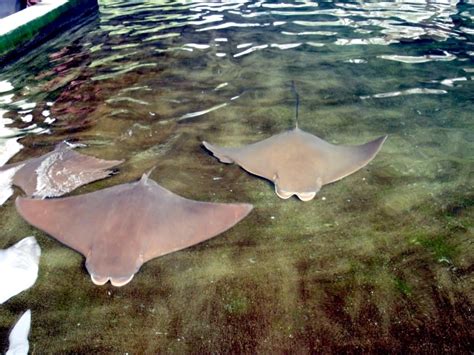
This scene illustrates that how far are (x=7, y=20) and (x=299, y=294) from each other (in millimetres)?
8935

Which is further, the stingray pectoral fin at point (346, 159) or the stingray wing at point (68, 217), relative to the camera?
the stingray pectoral fin at point (346, 159)

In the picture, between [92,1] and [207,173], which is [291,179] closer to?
[207,173]

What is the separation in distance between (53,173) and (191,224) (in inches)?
71.7

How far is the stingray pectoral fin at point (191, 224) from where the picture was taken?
2.64m

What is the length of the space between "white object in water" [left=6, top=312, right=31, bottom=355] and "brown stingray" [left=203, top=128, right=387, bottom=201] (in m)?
2.02

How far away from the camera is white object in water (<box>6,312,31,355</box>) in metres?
2.24

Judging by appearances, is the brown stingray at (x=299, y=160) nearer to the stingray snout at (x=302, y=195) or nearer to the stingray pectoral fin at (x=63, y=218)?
the stingray snout at (x=302, y=195)

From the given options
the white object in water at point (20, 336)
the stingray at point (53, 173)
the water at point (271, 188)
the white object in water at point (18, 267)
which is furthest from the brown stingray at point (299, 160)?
the white object in water at point (20, 336)

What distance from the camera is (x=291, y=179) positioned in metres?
3.30

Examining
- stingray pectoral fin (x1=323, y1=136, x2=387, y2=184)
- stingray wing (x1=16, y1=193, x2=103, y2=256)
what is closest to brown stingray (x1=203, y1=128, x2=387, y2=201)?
stingray pectoral fin (x1=323, y1=136, x2=387, y2=184)

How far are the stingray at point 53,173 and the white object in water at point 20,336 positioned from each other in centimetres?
136

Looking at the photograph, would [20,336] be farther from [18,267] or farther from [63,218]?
[63,218]

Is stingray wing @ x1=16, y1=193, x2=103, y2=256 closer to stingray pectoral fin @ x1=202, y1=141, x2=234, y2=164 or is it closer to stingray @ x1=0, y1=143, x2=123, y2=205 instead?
stingray @ x1=0, y1=143, x2=123, y2=205

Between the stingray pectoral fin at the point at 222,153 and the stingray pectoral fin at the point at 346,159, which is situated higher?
the stingray pectoral fin at the point at 346,159
